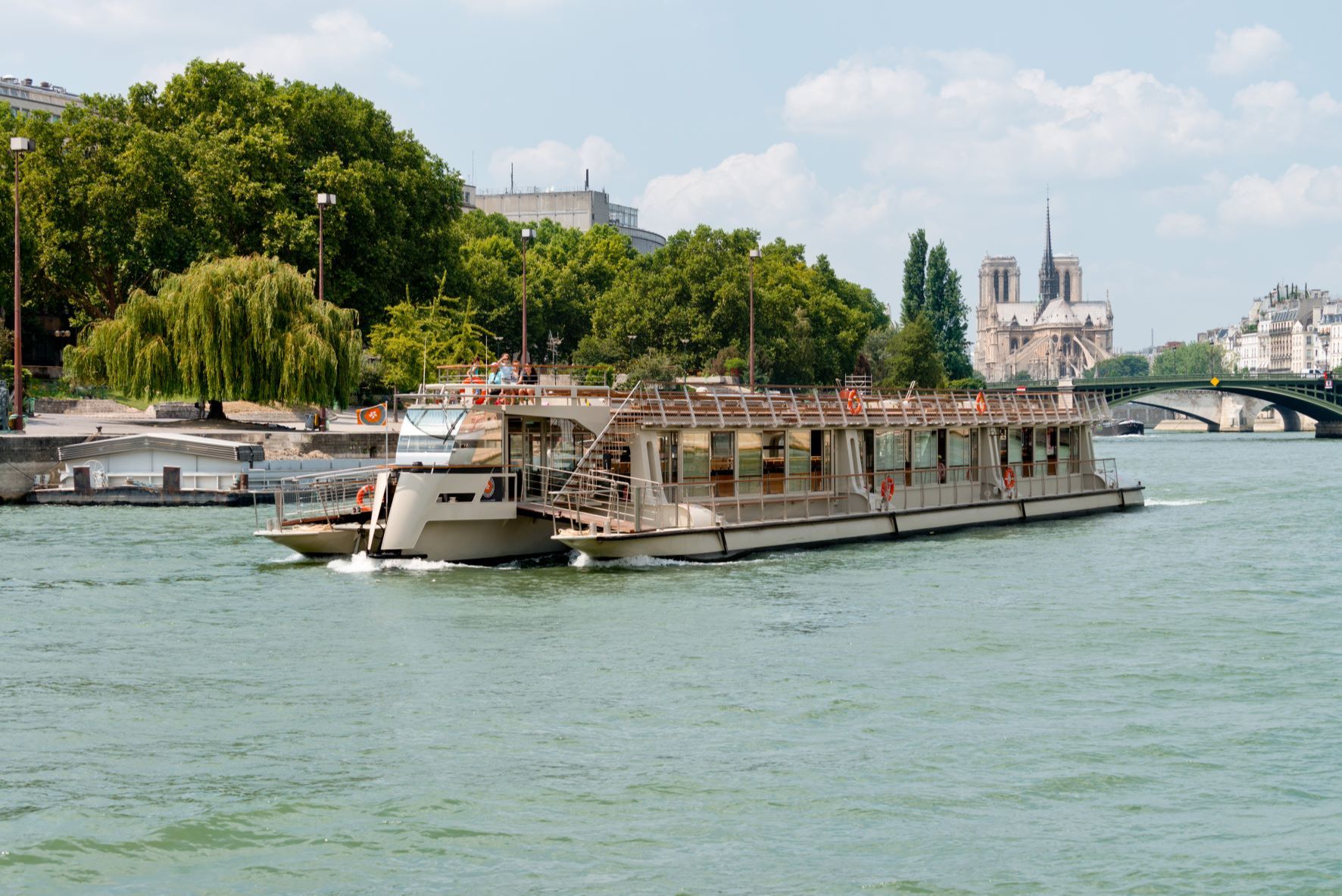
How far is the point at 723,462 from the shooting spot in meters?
33.7

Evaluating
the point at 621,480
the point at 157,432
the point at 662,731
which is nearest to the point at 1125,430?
the point at 157,432

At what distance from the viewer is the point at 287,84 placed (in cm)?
7769

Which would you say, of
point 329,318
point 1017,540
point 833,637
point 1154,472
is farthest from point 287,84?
Result: point 833,637

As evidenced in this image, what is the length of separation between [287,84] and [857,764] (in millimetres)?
68415

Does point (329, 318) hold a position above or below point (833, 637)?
above

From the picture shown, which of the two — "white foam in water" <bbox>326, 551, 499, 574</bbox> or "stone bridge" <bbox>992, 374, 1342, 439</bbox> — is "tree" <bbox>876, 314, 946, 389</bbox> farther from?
"white foam in water" <bbox>326, 551, 499, 574</bbox>

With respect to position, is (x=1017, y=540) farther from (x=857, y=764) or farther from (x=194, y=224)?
(x=194, y=224)

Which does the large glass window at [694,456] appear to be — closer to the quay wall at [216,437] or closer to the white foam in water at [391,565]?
the white foam in water at [391,565]

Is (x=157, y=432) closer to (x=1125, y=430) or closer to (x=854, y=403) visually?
(x=854, y=403)

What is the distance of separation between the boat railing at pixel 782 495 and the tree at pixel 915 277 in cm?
9270

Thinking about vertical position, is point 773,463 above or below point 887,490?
above

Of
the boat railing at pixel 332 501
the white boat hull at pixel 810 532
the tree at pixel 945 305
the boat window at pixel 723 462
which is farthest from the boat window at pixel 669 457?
the tree at pixel 945 305

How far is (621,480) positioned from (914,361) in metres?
83.2

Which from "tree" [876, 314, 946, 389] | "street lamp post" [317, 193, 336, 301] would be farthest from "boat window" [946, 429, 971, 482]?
"tree" [876, 314, 946, 389]
